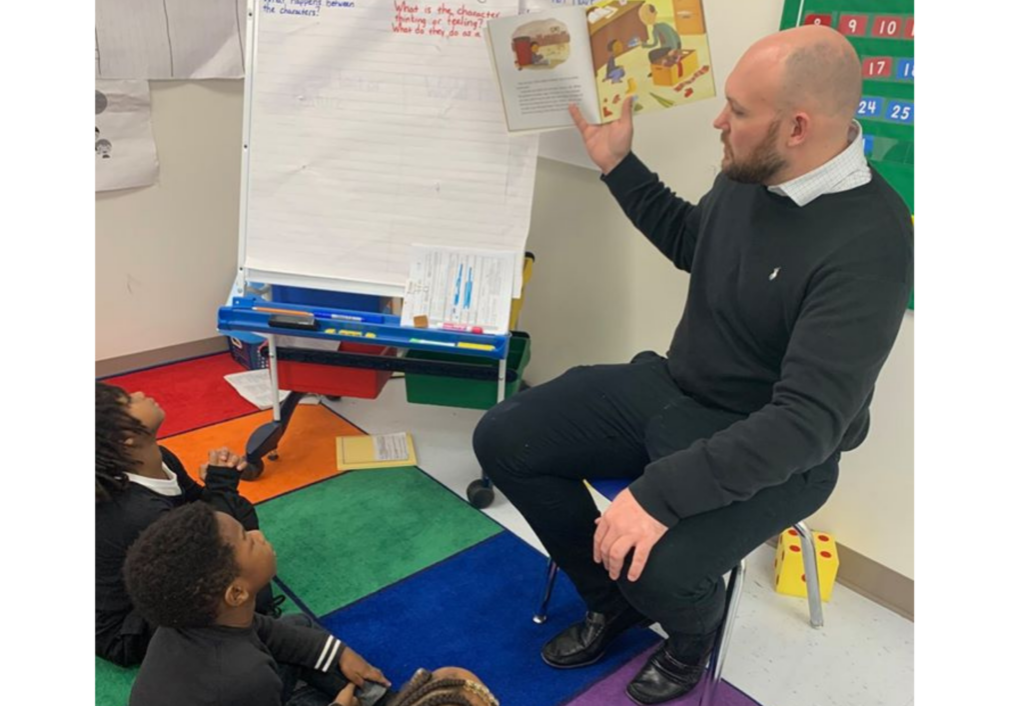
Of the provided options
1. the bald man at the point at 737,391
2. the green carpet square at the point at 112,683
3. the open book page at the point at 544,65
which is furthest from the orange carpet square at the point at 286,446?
the open book page at the point at 544,65

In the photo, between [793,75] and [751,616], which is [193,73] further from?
[751,616]

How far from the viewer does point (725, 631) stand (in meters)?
1.39

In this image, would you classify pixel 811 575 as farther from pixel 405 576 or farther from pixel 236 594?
pixel 236 594

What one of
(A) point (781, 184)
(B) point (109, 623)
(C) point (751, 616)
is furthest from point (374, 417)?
(A) point (781, 184)

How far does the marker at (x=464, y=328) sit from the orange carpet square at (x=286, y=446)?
0.70m

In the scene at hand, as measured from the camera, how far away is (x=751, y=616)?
6.02 feet

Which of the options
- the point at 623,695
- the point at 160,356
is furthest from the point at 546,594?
the point at 160,356

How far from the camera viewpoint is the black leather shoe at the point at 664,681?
5.05 feet

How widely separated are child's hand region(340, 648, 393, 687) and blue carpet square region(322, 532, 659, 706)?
0.35 feet

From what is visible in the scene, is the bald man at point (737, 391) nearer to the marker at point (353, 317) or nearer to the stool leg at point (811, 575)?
the stool leg at point (811, 575)

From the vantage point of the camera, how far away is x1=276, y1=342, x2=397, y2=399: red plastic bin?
2201mm

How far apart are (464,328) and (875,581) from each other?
1.22m

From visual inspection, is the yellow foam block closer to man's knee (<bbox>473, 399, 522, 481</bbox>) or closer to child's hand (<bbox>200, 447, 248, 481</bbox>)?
man's knee (<bbox>473, 399, 522, 481</bbox>)

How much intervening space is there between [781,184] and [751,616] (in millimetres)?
1079
